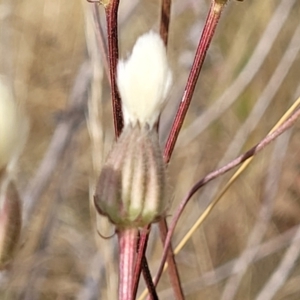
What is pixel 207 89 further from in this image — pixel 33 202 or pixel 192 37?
pixel 33 202

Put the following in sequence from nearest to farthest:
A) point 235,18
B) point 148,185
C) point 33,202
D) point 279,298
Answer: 1. point 148,185
2. point 33,202
3. point 279,298
4. point 235,18

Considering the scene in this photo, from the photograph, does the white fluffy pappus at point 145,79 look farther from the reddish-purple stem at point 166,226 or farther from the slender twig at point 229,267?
the slender twig at point 229,267

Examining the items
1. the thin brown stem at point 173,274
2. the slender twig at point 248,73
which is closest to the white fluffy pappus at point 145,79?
the thin brown stem at point 173,274

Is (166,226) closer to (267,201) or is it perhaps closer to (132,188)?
(132,188)

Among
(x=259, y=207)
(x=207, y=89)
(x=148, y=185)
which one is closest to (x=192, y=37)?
(x=207, y=89)

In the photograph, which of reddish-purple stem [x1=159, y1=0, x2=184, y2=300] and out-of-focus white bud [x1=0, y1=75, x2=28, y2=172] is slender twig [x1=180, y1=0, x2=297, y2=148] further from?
out-of-focus white bud [x1=0, y1=75, x2=28, y2=172]

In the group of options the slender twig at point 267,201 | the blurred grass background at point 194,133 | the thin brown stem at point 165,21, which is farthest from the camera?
the blurred grass background at point 194,133
